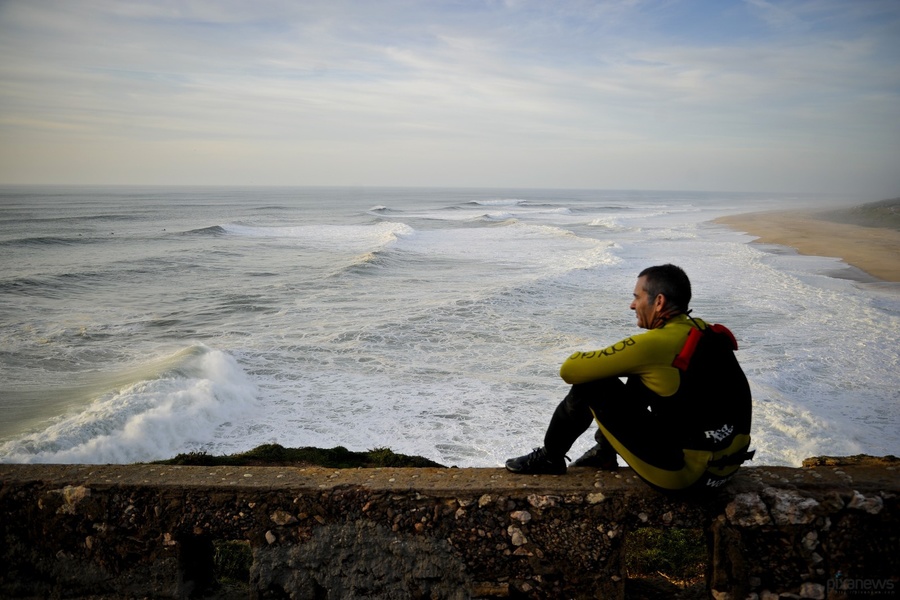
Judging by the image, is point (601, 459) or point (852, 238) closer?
point (601, 459)

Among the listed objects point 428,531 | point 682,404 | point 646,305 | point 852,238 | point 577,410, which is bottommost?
point 428,531

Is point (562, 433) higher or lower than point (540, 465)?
higher

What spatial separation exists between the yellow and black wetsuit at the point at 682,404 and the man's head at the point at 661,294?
0.23 ft

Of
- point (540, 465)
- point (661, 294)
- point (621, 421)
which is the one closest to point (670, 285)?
point (661, 294)

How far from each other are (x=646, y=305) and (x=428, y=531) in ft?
4.58

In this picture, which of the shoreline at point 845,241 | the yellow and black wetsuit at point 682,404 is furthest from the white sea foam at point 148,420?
the shoreline at point 845,241

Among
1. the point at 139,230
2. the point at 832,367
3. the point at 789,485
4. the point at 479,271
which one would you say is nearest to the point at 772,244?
the point at 479,271

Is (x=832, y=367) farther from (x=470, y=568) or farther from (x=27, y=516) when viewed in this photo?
(x=27, y=516)

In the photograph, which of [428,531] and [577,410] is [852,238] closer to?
[577,410]

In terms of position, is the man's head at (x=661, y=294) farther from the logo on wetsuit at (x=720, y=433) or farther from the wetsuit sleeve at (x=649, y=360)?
the logo on wetsuit at (x=720, y=433)

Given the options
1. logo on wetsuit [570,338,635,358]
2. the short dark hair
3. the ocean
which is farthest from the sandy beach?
logo on wetsuit [570,338,635,358]

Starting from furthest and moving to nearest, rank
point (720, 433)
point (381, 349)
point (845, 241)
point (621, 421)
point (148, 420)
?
point (845, 241)
point (381, 349)
point (148, 420)
point (621, 421)
point (720, 433)

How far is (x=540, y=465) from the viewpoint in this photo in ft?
9.35

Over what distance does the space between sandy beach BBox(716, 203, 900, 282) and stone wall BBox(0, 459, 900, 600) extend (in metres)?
20.1
